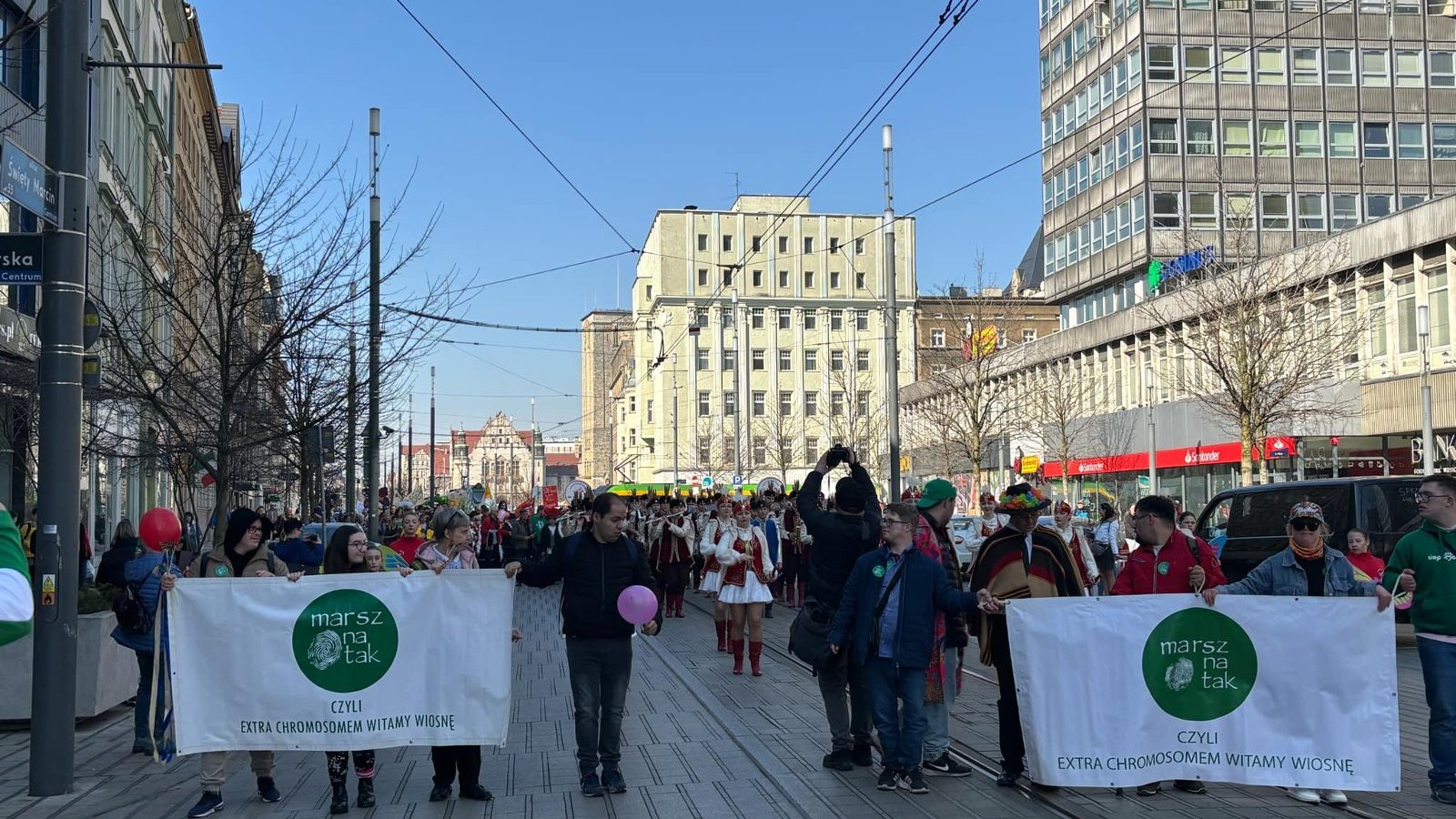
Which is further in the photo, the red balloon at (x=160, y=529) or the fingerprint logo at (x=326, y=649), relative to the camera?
the red balloon at (x=160, y=529)

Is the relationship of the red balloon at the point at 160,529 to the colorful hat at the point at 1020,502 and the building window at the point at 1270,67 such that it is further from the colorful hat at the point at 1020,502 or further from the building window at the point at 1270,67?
the building window at the point at 1270,67

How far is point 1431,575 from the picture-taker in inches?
313

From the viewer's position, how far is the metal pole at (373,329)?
63.8 ft

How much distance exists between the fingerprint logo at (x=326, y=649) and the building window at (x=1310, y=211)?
4817cm

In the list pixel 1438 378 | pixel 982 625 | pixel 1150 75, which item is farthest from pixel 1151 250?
pixel 982 625

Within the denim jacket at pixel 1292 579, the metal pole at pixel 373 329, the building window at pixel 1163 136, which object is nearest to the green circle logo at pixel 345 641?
the denim jacket at pixel 1292 579

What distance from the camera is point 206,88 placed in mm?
56375

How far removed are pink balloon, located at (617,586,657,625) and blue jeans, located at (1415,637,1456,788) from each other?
4411 mm

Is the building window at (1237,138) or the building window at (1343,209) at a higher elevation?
the building window at (1237,138)

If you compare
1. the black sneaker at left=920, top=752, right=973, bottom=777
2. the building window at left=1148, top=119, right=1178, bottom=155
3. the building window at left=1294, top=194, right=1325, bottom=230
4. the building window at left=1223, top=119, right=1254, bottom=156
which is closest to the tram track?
the black sneaker at left=920, top=752, right=973, bottom=777

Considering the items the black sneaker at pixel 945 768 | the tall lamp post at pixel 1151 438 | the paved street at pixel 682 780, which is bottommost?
the paved street at pixel 682 780

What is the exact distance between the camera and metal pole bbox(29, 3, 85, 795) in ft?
28.2

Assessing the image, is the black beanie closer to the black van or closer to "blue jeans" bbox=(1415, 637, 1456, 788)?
"blue jeans" bbox=(1415, 637, 1456, 788)

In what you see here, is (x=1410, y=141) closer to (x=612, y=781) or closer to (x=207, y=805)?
(x=612, y=781)
